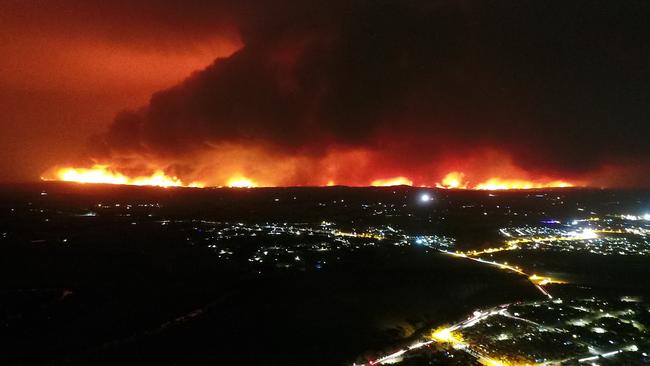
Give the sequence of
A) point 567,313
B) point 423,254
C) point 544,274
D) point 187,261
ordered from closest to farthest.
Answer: point 567,313 → point 544,274 → point 187,261 → point 423,254

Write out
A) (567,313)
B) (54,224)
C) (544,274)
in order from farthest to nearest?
(54,224) → (544,274) → (567,313)

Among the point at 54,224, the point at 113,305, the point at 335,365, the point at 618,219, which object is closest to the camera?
the point at 335,365

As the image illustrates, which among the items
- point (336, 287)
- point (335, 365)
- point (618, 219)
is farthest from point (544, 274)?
point (618, 219)

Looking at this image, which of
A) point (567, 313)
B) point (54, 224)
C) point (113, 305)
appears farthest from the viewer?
point (54, 224)

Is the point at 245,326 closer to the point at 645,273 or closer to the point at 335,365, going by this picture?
the point at 335,365

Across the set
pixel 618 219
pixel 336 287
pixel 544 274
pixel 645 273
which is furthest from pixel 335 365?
pixel 618 219

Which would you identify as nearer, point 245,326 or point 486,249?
point 245,326

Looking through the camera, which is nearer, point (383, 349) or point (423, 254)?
point (383, 349)

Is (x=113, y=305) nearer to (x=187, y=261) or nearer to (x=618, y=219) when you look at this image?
(x=187, y=261)
